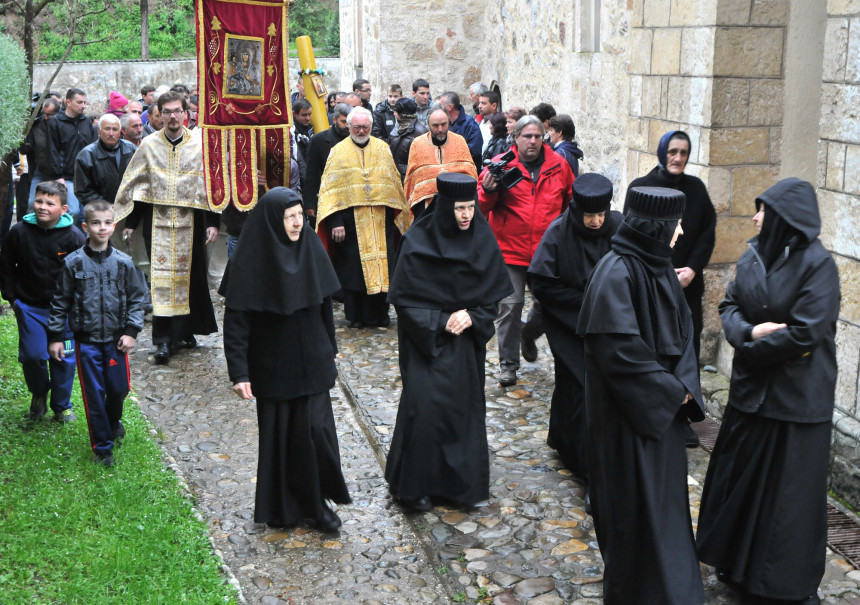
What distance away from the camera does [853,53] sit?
5.91 metres

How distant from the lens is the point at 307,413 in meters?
5.45

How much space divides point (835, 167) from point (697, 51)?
73.6 inches

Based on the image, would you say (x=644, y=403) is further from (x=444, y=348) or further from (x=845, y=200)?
(x=845, y=200)

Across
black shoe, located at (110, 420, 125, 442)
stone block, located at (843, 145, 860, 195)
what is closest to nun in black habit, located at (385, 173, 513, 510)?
black shoe, located at (110, 420, 125, 442)

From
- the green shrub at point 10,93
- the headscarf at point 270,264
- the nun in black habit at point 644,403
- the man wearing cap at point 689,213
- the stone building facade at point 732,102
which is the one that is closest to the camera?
the nun in black habit at point 644,403

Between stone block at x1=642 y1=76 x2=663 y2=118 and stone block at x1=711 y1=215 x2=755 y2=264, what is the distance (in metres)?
1.02

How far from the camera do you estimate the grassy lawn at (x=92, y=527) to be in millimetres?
4762

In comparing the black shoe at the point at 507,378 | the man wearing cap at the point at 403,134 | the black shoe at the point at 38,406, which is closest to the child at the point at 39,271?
the black shoe at the point at 38,406

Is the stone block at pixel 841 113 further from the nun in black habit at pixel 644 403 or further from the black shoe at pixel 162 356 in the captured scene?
the black shoe at pixel 162 356

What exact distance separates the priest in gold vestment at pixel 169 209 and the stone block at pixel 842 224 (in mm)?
4941

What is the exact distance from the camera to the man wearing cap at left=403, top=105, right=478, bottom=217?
948 cm

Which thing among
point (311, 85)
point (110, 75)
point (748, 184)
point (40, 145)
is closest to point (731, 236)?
point (748, 184)

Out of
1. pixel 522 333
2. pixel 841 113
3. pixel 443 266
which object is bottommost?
pixel 522 333

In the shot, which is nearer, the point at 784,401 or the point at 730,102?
the point at 784,401
